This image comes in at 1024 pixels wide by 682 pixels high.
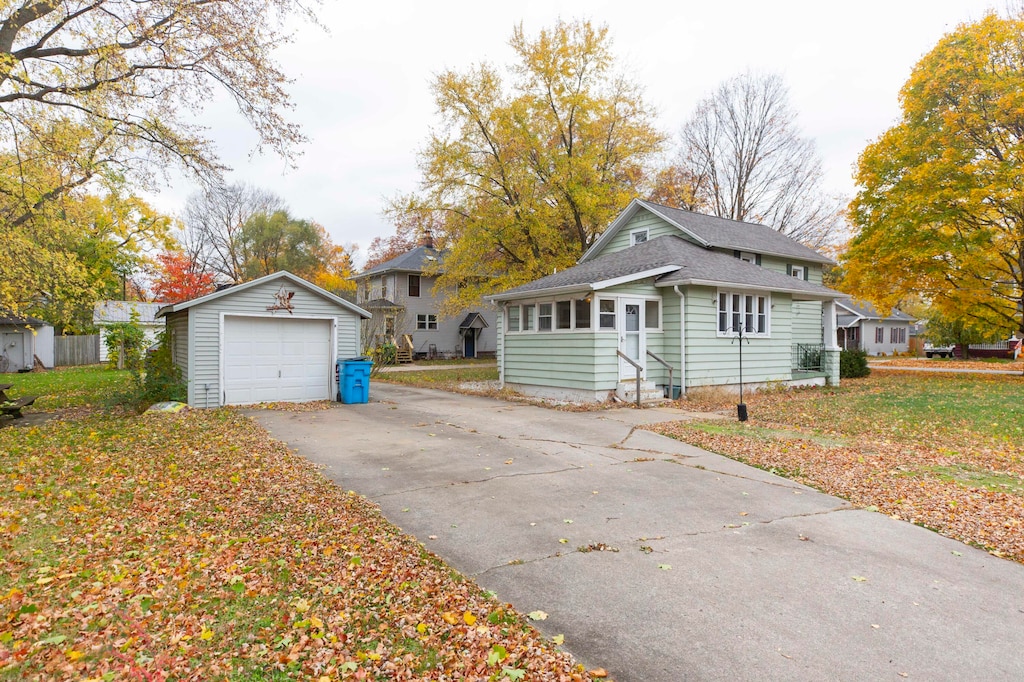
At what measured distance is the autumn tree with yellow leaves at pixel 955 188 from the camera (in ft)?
56.5

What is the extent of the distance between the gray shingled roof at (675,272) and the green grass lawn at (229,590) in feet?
30.1

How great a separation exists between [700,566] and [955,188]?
19667mm

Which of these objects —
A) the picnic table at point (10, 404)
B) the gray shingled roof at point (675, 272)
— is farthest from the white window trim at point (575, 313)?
the picnic table at point (10, 404)

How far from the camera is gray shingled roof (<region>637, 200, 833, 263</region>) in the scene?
19.0 metres

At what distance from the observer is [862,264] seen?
2023cm

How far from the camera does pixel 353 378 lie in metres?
13.8

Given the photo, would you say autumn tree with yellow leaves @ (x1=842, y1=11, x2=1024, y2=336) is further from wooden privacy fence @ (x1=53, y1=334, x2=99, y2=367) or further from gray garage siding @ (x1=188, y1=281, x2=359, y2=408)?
wooden privacy fence @ (x1=53, y1=334, x2=99, y2=367)

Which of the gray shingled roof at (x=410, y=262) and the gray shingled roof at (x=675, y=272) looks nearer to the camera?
the gray shingled roof at (x=675, y=272)

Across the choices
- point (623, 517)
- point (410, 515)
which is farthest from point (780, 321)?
point (410, 515)

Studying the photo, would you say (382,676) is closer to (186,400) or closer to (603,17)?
(186,400)

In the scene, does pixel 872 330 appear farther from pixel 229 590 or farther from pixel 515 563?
pixel 229 590

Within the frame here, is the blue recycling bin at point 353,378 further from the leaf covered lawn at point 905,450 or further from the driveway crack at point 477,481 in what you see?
the driveway crack at point 477,481

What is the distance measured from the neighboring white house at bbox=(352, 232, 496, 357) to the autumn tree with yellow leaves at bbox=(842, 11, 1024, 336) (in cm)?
1907

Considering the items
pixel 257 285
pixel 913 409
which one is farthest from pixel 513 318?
pixel 913 409
